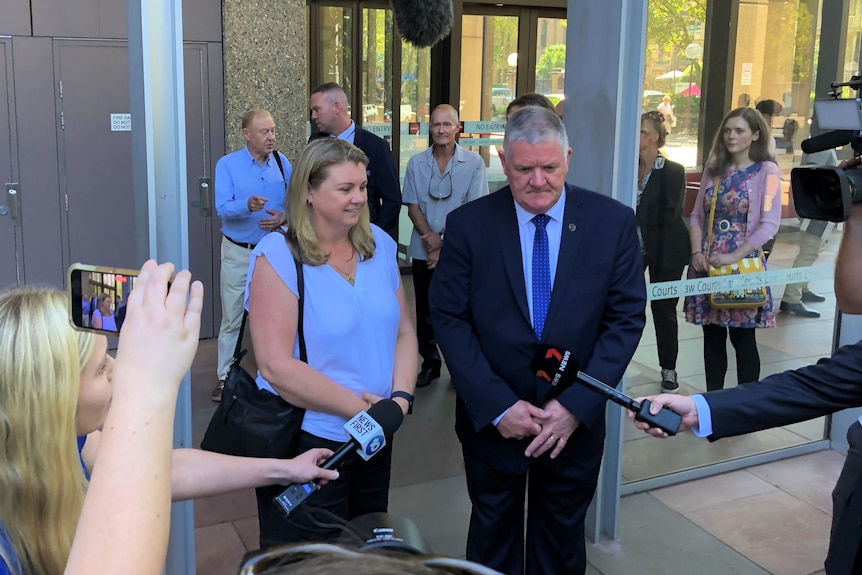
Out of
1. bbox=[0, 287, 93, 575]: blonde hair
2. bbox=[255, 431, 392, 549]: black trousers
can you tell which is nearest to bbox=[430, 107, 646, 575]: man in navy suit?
bbox=[255, 431, 392, 549]: black trousers

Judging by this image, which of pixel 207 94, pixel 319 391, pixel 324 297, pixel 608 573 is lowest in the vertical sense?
pixel 608 573

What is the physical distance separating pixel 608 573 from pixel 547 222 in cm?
174

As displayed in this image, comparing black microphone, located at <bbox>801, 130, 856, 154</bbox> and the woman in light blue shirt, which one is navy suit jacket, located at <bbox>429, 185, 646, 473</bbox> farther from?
black microphone, located at <bbox>801, 130, 856, 154</bbox>

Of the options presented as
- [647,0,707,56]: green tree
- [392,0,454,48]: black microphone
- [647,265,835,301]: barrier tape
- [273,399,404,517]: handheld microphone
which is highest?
[647,0,707,56]: green tree

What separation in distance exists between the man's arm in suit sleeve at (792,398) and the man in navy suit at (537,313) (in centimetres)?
56

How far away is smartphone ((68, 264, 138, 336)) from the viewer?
4.51 feet

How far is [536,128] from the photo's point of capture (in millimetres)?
2818

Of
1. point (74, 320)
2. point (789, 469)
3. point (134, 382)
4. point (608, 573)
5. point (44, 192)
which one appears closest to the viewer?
point (134, 382)

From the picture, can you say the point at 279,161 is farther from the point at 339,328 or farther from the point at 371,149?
the point at 339,328

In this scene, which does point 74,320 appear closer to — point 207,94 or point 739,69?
point 739,69

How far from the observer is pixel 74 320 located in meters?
1.41

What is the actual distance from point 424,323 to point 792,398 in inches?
159

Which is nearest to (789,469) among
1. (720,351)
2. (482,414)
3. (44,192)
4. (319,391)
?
(720,351)

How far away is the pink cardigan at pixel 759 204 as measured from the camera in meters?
4.50
